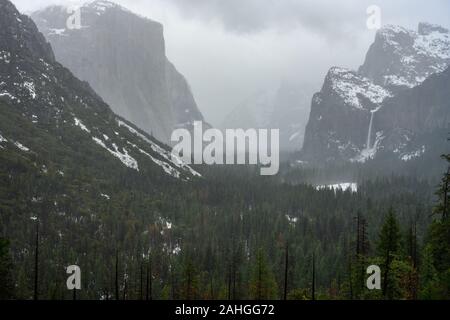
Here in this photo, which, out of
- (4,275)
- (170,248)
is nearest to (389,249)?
(4,275)

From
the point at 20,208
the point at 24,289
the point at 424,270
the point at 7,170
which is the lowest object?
the point at 24,289

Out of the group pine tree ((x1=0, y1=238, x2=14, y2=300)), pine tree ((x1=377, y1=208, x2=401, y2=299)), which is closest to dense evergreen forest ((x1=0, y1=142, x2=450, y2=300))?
pine tree ((x1=377, y1=208, x2=401, y2=299))

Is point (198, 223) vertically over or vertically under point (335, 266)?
over

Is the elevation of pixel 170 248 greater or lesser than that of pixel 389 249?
lesser

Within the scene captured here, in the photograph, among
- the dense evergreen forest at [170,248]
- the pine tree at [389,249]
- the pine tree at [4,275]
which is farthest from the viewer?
the dense evergreen forest at [170,248]

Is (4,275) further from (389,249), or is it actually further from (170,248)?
(170,248)

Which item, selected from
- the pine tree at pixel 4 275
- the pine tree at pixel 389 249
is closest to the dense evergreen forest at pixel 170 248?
the pine tree at pixel 389 249

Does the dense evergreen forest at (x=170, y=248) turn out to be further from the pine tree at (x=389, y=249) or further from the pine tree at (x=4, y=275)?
the pine tree at (x=4, y=275)

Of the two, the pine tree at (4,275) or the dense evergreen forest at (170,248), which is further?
the dense evergreen forest at (170,248)

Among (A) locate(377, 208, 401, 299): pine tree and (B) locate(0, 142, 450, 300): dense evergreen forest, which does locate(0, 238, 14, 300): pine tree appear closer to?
(B) locate(0, 142, 450, 300): dense evergreen forest

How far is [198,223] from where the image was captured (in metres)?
193

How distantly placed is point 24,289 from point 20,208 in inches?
2449
